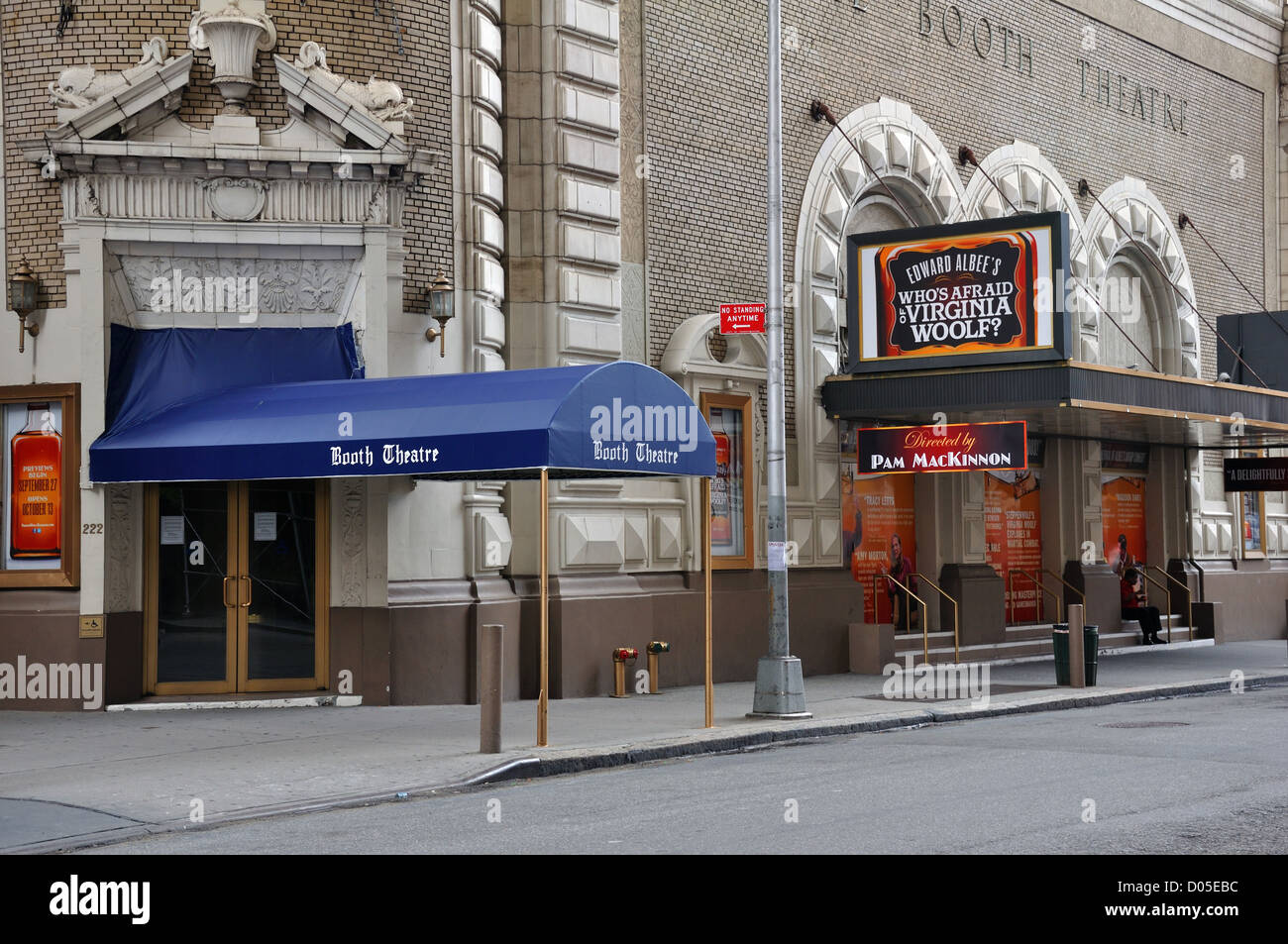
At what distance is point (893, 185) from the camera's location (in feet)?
87.4

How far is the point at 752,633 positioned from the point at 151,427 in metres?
9.18

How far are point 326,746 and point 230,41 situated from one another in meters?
8.17

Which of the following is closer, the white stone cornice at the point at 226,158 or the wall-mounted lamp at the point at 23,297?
the white stone cornice at the point at 226,158

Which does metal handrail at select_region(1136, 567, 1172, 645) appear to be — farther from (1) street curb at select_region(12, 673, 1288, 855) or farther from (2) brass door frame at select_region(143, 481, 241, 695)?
(2) brass door frame at select_region(143, 481, 241, 695)

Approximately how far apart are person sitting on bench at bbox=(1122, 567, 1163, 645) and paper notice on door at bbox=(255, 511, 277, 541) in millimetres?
18482

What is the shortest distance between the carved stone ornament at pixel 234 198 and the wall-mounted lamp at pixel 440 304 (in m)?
2.17

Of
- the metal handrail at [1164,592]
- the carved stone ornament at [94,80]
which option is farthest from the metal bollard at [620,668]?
the metal handrail at [1164,592]

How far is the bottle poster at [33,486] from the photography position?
711 inches

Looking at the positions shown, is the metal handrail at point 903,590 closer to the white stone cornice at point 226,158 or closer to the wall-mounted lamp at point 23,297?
the white stone cornice at point 226,158

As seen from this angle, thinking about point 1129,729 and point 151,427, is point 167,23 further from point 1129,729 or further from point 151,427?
point 1129,729

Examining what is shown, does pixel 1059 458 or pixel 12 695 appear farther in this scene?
pixel 1059 458

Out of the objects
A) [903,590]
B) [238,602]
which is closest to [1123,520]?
[903,590]

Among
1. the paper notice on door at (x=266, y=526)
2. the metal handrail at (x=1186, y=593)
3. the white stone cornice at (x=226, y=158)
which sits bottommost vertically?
the metal handrail at (x=1186, y=593)
